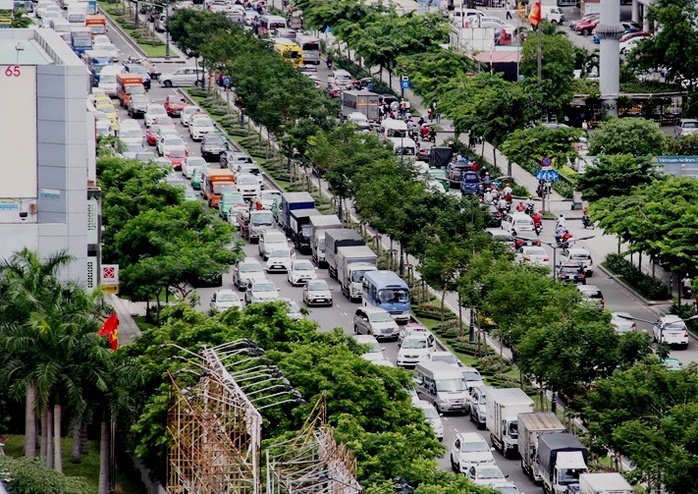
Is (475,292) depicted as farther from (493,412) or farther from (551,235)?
(551,235)

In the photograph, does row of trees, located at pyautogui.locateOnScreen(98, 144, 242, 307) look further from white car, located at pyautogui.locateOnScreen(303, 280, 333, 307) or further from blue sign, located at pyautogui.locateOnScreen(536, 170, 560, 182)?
blue sign, located at pyautogui.locateOnScreen(536, 170, 560, 182)

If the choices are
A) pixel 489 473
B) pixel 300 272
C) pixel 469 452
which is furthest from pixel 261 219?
pixel 489 473

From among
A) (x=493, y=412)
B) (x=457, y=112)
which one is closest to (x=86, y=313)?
(x=493, y=412)

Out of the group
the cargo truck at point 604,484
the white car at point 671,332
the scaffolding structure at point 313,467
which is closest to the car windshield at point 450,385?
the white car at point 671,332

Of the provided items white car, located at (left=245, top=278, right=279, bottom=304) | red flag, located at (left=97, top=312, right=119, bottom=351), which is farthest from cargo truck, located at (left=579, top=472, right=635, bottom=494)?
white car, located at (left=245, top=278, right=279, bottom=304)

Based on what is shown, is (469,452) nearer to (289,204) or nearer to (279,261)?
(279,261)
